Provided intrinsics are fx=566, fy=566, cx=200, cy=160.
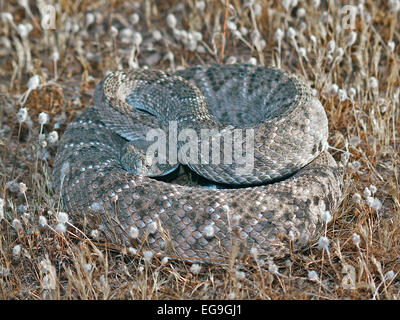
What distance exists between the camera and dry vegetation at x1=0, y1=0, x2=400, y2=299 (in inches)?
189

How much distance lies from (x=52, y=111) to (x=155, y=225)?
3.31m

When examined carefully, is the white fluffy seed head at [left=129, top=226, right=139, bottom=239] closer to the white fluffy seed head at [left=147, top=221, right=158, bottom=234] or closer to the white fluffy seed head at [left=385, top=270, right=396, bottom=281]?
the white fluffy seed head at [left=147, top=221, right=158, bottom=234]

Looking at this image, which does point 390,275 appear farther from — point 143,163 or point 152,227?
point 143,163

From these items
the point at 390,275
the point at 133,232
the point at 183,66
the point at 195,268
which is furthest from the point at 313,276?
the point at 183,66

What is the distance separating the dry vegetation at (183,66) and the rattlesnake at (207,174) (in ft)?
0.71

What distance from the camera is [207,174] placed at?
5.60 m

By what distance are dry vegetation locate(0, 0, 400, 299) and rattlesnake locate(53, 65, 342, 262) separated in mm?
216

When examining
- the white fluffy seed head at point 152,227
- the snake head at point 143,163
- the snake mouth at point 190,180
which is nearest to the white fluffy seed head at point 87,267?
the white fluffy seed head at point 152,227

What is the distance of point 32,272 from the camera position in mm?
5223

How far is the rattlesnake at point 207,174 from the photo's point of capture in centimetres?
498

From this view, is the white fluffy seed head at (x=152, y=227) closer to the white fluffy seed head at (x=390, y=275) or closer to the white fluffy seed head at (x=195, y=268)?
the white fluffy seed head at (x=195, y=268)

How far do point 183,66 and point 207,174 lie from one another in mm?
2896

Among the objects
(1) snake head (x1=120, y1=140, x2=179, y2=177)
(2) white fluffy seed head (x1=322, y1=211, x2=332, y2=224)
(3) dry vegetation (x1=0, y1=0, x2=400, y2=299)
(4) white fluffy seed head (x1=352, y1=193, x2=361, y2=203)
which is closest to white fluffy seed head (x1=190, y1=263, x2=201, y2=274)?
(3) dry vegetation (x1=0, y1=0, x2=400, y2=299)
